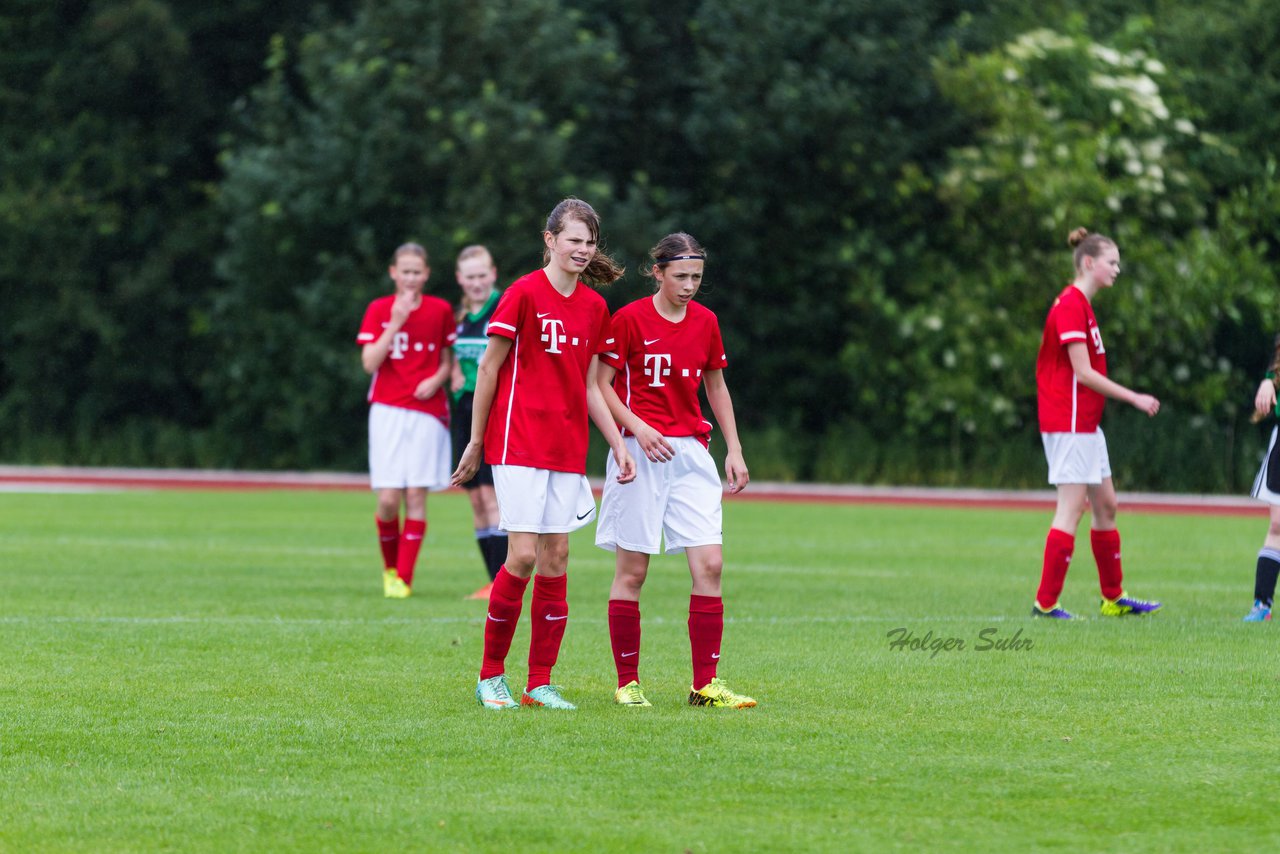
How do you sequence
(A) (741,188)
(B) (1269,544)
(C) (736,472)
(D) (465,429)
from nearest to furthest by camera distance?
(C) (736,472)
(B) (1269,544)
(D) (465,429)
(A) (741,188)

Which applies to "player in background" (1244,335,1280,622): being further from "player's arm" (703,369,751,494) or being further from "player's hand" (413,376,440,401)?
"player's hand" (413,376,440,401)

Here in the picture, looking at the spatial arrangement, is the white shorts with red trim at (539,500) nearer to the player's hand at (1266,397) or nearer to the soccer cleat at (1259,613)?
the player's hand at (1266,397)

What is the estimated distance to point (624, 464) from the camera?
7.20m

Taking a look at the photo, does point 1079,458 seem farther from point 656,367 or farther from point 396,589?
point 396,589

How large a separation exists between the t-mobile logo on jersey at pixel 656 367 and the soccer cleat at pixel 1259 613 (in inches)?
182

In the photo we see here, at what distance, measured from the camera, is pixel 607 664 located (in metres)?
8.82

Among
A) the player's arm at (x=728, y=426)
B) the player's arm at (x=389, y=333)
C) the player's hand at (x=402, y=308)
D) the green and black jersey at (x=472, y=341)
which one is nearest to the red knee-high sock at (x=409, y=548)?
the green and black jersey at (x=472, y=341)

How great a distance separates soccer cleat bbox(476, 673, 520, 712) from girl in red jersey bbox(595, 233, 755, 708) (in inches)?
17.6

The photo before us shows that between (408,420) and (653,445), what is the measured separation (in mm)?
5623

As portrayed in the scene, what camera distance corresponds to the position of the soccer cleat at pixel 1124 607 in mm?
11062

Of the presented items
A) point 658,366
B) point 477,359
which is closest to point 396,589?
point 477,359

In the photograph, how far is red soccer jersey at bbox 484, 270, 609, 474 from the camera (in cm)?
735

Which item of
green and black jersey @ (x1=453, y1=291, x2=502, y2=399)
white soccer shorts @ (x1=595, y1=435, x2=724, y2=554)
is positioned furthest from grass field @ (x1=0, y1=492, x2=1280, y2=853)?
green and black jersey @ (x1=453, y1=291, x2=502, y2=399)

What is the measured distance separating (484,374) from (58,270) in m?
30.3
